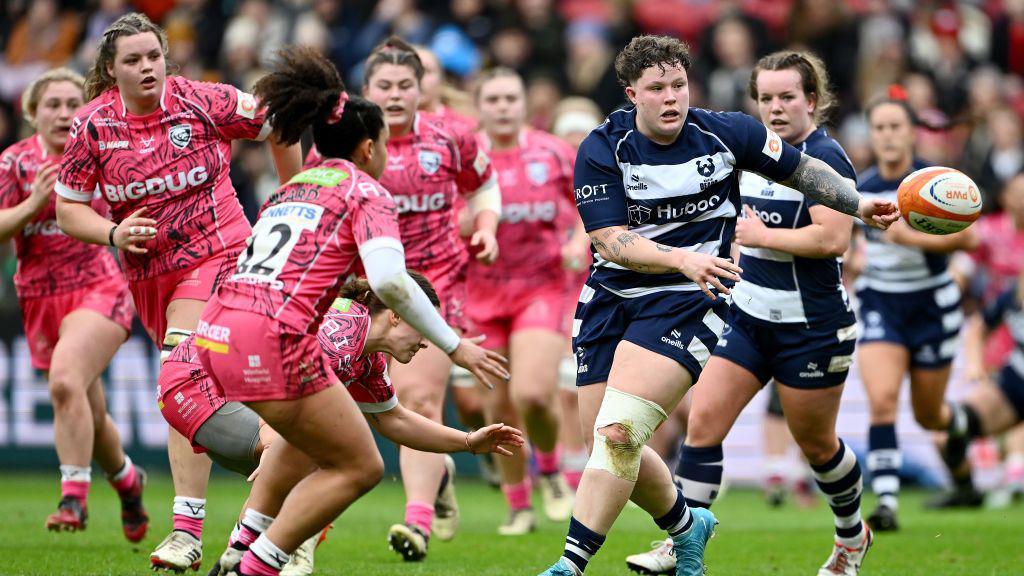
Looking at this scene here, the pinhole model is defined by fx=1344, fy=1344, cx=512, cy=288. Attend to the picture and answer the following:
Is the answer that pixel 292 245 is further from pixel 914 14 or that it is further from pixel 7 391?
pixel 914 14

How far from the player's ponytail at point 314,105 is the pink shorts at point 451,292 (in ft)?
8.88

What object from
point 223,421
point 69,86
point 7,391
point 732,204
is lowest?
point 7,391

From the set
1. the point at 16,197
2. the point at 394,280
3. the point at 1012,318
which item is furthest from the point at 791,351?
the point at 1012,318

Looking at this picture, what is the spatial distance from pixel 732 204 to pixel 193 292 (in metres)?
2.74

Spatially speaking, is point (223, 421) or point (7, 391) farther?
point (7, 391)

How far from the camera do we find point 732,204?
243 inches

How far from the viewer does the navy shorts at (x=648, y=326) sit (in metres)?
5.82

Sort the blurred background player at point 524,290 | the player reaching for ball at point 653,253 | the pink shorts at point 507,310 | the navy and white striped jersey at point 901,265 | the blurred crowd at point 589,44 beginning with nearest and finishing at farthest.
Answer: the player reaching for ball at point 653,253 → the blurred background player at point 524,290 → the pink shorts at point 507,310 → the navy and white striped jersey at point 901,265 → the blurred crowd at point 589,44

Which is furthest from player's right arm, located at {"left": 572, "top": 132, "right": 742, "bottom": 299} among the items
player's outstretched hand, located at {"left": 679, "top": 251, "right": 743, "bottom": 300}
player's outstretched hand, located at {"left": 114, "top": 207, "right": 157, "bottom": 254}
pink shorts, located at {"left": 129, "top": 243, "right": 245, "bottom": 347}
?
player's outstretched hand, located at {"left": 114, "top": 207, "right": 157, "bottom": 254}

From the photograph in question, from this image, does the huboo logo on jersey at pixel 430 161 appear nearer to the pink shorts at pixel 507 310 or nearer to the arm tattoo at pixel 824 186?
the pink shorts at pixel 507 310

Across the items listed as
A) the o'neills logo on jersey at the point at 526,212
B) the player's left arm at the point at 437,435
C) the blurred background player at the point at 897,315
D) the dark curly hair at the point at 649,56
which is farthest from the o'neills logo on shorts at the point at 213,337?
the blurred background player at the point at 897,315

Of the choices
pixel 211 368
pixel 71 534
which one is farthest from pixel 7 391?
pixel 211 368

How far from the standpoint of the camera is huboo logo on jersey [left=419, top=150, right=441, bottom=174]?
8.25 metres

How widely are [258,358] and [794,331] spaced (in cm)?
309
